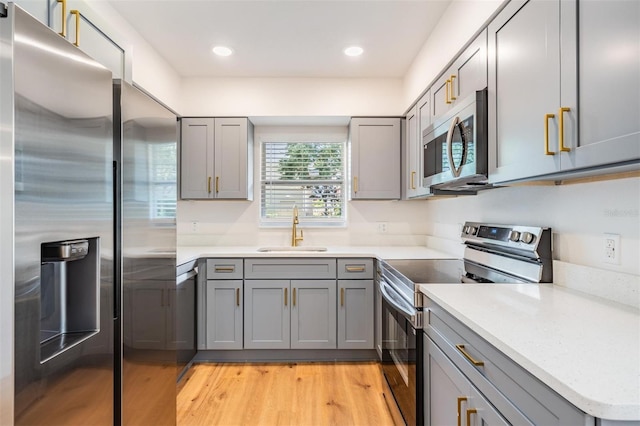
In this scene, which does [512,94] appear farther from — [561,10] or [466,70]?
[466,70]

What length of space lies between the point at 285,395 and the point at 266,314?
664mm

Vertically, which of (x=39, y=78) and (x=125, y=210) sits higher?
(x=39, y=78)

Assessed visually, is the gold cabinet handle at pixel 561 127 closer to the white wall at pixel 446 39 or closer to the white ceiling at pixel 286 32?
the white wall at pixel 446 39

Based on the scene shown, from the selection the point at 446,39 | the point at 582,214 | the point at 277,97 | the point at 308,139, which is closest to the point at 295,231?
the point at 308,139

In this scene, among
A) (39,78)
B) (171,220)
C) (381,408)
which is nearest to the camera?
(39,78)

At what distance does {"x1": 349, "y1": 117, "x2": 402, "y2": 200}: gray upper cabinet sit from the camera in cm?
310

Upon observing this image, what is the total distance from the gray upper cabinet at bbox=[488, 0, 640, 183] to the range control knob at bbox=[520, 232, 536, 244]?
0.33 meters

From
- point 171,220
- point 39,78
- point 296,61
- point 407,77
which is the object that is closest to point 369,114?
point 407,77

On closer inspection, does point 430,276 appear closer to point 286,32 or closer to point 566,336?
point 566,336

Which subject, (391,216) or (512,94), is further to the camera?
(391,216)

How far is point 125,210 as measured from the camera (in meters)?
1.32

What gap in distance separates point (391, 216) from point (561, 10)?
2442mm

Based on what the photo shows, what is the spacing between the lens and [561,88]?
1.08 metres

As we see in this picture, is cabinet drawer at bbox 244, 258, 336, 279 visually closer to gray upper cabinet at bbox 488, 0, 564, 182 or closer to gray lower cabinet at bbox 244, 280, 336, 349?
gray lower cabinet at bbox 244, 280, 336, 349
